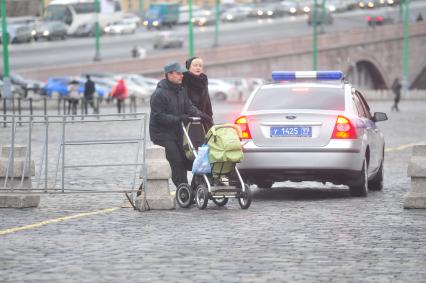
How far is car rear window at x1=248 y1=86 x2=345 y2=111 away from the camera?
17031 millimetres

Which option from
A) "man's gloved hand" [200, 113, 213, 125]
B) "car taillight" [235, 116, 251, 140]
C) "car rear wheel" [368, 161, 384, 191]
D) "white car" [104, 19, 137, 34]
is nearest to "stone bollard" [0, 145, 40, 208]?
"man's gloved hand" [200, 113, 213, 125]

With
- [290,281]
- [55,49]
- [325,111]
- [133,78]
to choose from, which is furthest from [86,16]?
[290,281]

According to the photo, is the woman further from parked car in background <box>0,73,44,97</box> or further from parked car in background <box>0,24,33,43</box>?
parked car in background <box>0,24,33,43</box>

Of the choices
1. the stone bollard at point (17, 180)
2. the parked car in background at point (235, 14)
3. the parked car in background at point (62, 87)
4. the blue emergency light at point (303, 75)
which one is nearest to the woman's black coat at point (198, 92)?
the blue emergency light at point (303, 75)

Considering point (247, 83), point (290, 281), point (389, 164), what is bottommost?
point (247, 83)

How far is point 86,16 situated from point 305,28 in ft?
56.8

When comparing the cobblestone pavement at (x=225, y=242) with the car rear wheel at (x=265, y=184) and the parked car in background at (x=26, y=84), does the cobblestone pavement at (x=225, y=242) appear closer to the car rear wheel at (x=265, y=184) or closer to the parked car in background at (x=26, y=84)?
the car rear wheel at (x=265, y=184)

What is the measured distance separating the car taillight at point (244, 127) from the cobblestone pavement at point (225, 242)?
69 cm

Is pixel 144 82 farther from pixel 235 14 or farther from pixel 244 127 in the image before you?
pixel 244 127

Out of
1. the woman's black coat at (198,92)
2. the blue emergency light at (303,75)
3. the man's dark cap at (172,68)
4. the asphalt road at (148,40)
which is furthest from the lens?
the asphalt road at (148,40)

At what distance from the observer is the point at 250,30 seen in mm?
108438

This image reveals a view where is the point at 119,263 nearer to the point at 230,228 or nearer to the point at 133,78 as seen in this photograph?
the point at 230,228

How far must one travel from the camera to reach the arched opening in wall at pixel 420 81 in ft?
378

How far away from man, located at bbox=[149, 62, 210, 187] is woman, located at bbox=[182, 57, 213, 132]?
0.27 meters
